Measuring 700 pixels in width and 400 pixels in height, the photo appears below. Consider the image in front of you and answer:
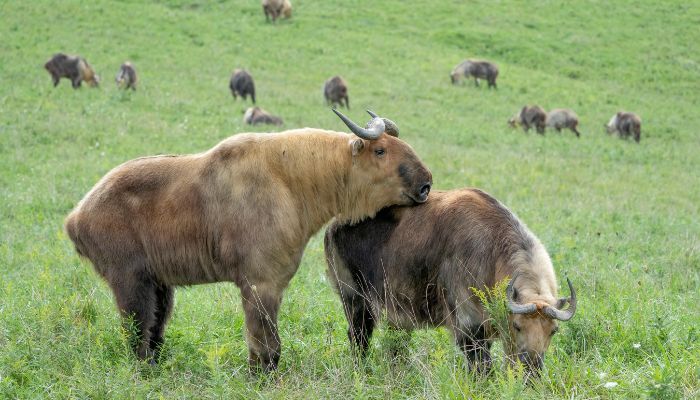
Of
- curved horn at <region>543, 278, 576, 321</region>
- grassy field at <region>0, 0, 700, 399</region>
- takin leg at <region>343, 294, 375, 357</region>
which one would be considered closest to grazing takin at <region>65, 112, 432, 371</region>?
grassy field at <region>0, 0, 700, 399</region>

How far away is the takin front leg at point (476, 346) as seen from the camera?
5152mm

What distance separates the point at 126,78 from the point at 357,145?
17519mm

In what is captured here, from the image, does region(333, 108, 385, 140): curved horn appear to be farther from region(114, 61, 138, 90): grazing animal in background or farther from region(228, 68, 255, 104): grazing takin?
region(228, 68, 255, 104): grazing takin

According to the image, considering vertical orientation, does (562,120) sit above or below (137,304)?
below

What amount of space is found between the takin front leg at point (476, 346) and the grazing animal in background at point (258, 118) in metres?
14.4

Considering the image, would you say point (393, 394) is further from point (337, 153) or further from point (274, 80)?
point (274, 80)

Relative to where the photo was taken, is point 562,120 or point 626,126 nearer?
point 626,126

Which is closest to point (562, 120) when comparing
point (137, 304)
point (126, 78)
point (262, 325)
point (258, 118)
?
point (258, 118)

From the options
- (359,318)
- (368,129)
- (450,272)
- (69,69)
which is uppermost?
(368,129)

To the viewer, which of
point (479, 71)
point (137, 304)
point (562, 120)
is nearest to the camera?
point (137, 304)

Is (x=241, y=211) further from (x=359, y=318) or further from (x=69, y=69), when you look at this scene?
(x=69, y=69)

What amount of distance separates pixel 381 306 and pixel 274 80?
21.3 meters

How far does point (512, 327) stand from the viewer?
4867 millimetres

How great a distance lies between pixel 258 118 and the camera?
64.1 feet
